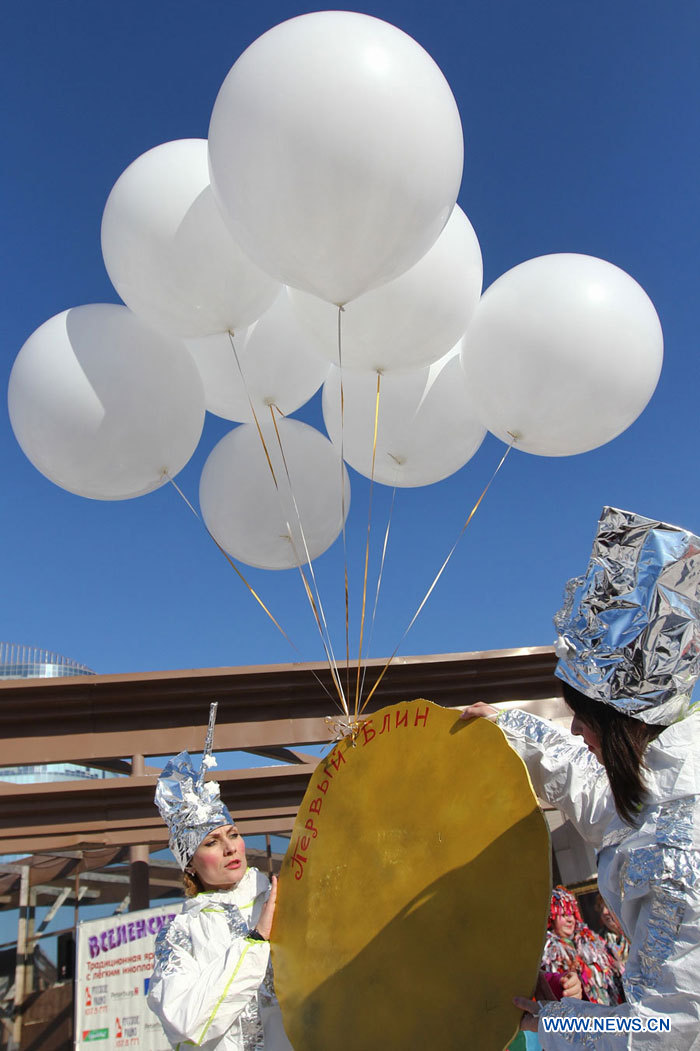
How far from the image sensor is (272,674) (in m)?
6.20

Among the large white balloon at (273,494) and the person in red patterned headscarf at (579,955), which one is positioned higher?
the large white balloon at (273,494)

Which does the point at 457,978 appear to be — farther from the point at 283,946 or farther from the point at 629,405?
the point at 629,405

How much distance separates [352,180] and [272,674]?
15.1ft

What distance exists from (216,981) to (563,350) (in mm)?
2414

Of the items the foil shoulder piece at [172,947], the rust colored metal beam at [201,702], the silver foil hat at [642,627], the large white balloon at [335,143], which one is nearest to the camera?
the silver foil hat at [642,627]

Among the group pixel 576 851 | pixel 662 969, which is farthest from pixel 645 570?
pixel 576 851

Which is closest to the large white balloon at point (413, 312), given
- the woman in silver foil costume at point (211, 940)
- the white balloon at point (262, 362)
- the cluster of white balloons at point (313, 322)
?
the cluster of white balloons at point (313, 322)

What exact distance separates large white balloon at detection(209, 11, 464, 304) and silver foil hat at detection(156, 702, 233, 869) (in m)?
1.54

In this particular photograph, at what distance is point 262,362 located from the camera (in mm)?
3326

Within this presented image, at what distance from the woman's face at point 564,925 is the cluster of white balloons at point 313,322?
8.20 ft

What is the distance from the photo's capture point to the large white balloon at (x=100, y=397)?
116 inches

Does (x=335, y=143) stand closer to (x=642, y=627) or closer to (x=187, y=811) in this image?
(x=642, y=627)

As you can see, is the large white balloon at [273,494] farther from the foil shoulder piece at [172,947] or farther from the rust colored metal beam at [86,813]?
the rust colored metal beam at [86,813]

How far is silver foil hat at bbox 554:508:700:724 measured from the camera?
4.66 feet
